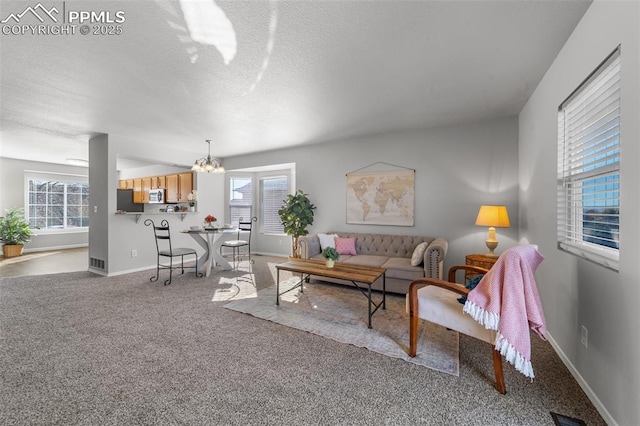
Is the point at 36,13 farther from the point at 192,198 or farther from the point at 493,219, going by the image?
the point at 493,219

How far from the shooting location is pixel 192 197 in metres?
6.08

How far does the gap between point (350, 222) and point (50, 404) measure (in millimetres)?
4146

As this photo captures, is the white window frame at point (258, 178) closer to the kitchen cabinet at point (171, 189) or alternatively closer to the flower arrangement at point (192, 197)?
the flower arrangement at point (192, 197)

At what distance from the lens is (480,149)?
3938 mm

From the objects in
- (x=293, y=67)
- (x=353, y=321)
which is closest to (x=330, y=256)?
(x=353, y=321)

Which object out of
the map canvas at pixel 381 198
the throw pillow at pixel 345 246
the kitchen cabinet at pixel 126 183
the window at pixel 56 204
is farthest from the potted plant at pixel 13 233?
the map canvas at pixel 381 198

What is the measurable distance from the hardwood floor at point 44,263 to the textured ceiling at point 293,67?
2598 mm

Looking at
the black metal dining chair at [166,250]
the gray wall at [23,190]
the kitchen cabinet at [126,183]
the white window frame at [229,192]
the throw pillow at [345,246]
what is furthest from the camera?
the kitchen cabinet at [126,183]

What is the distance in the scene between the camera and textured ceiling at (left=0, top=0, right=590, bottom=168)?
1.82 meters

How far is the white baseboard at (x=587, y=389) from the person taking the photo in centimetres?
150

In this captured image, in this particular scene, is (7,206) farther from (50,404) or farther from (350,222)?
(350,222)

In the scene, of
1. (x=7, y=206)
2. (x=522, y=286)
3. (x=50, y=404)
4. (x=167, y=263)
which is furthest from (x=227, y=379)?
(x=7, y=206)

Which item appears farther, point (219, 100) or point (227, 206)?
point (227, 206)

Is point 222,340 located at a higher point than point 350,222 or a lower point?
lower
